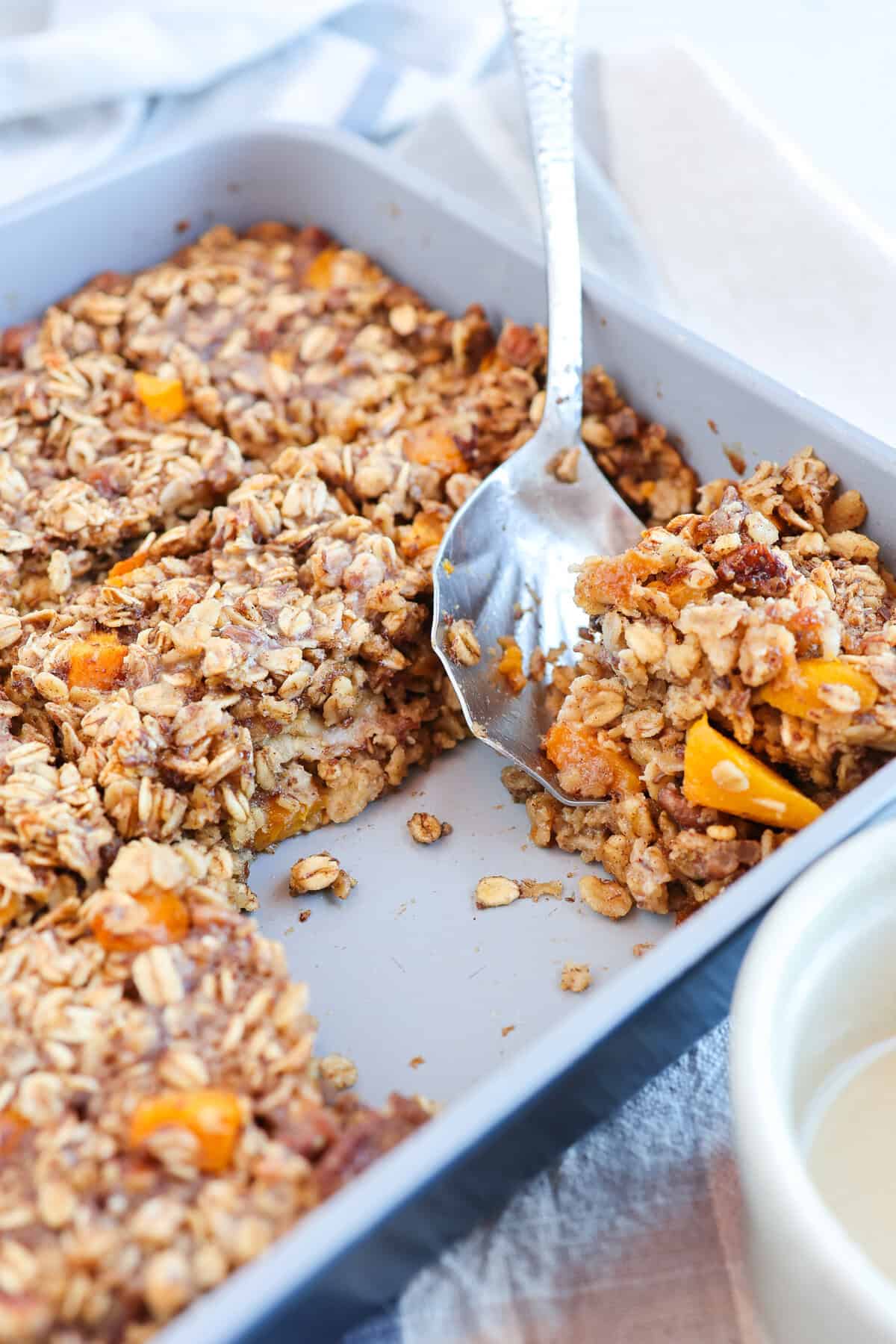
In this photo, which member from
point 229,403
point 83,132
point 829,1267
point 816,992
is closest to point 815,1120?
point 816,992

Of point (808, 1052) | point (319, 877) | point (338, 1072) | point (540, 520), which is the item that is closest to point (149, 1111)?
point (338, 1072)

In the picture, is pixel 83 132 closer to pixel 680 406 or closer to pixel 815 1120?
pixel 680 406

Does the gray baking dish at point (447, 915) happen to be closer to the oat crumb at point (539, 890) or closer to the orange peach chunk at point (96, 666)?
the oat crumb at point (539, 890)

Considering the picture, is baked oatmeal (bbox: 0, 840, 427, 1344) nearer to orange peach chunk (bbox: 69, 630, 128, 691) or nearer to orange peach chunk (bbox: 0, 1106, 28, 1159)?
orange peach chunk (bbox: 0, 1106, 28, 1159)

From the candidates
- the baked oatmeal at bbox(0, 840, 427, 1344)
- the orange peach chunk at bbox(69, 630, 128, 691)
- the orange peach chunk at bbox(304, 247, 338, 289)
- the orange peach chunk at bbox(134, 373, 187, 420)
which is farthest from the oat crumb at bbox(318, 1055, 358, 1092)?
the orange peach chunk at bbox(304, 247, 338, 289)

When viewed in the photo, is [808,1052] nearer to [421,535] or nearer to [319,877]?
[319,877]

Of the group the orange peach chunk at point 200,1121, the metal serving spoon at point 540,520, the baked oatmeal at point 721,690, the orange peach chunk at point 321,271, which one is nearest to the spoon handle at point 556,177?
the metal serving spoon at point 540,520
